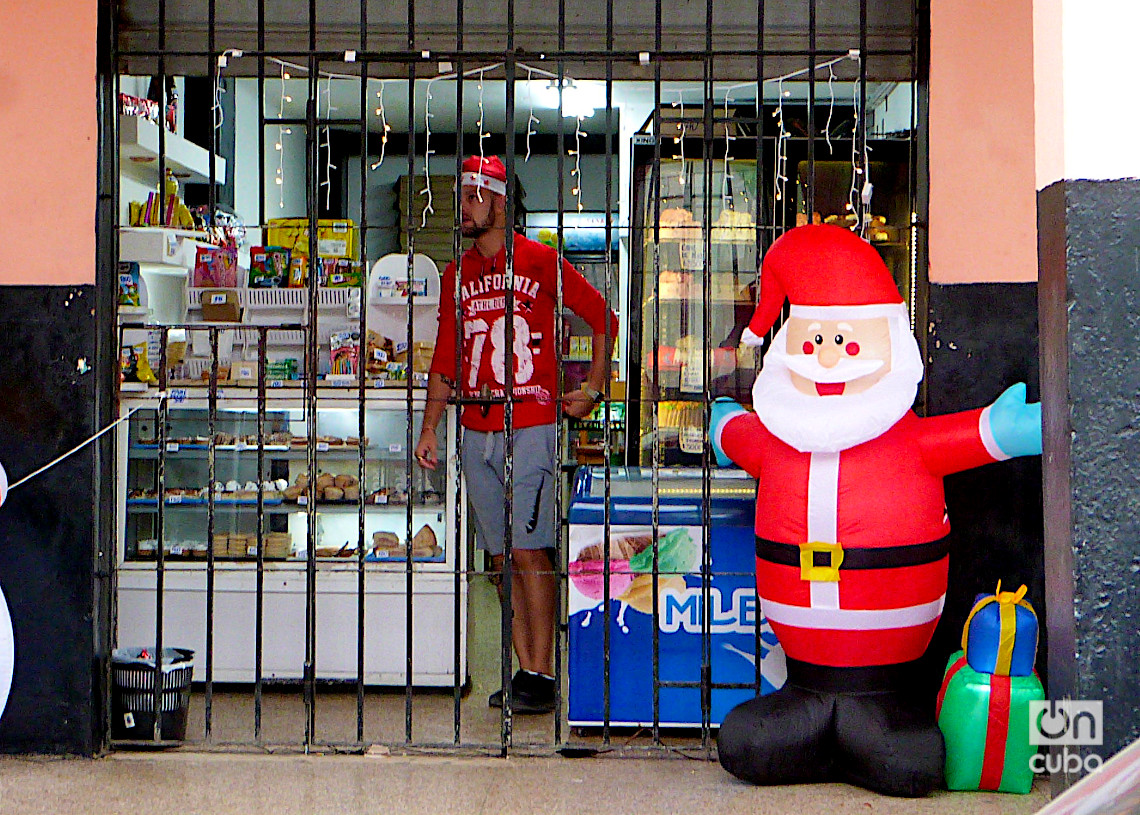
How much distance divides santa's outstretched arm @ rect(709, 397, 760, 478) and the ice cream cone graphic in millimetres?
2387

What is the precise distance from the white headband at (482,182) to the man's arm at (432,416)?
779mm

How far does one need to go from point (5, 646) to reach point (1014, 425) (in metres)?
3.29

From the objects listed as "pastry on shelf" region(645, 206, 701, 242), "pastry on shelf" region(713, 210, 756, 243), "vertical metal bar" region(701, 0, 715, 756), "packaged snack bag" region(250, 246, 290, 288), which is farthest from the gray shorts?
"pastry on shelf" region(713, 210, 756, 243)

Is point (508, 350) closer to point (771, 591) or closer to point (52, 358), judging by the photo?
point (771, 591)

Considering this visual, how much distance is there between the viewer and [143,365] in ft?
17.2

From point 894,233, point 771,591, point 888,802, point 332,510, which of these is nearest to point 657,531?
point 771,591

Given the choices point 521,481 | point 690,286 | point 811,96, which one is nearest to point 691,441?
point 690,286

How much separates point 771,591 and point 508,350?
120 cm

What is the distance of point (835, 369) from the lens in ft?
12.3

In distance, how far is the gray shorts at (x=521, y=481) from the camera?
15.4 feet

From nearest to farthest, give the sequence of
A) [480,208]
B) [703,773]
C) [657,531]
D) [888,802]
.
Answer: [888,802] → [703,773] → [657,531] → [480,208]

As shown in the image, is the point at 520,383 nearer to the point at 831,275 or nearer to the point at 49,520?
the point at 831,275

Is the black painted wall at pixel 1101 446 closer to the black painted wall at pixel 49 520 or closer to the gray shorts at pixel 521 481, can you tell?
the gray shorts at pixel 521 481

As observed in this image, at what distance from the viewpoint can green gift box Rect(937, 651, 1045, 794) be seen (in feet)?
11.9
